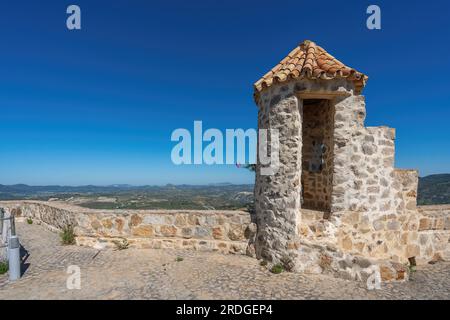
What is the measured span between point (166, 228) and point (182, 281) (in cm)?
237

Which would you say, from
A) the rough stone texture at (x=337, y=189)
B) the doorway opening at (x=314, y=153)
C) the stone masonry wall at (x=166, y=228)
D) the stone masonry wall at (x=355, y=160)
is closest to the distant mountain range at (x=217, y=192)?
the doorway opening at (x=314, y=153)

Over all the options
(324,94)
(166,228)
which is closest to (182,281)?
(166,228)

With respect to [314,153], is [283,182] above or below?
below

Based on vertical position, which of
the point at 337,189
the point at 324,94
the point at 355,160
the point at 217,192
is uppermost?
the point at 324,94

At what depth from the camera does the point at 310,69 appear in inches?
231

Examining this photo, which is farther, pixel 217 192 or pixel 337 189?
pixel 217 192

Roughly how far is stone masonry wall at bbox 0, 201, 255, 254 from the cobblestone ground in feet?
1.31

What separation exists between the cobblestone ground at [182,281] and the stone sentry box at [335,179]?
76cm

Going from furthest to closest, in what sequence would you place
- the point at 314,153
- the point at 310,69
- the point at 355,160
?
the point at 314,153 → the point at 355,160 → the point at 310,69

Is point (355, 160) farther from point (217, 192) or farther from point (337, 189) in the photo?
point (217, 192)

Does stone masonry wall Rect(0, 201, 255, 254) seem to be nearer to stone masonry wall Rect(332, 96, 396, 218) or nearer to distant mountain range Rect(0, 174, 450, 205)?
stone masonry wall Rect(332, 96, 396, 218)

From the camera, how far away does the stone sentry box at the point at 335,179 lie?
19.7 feet
